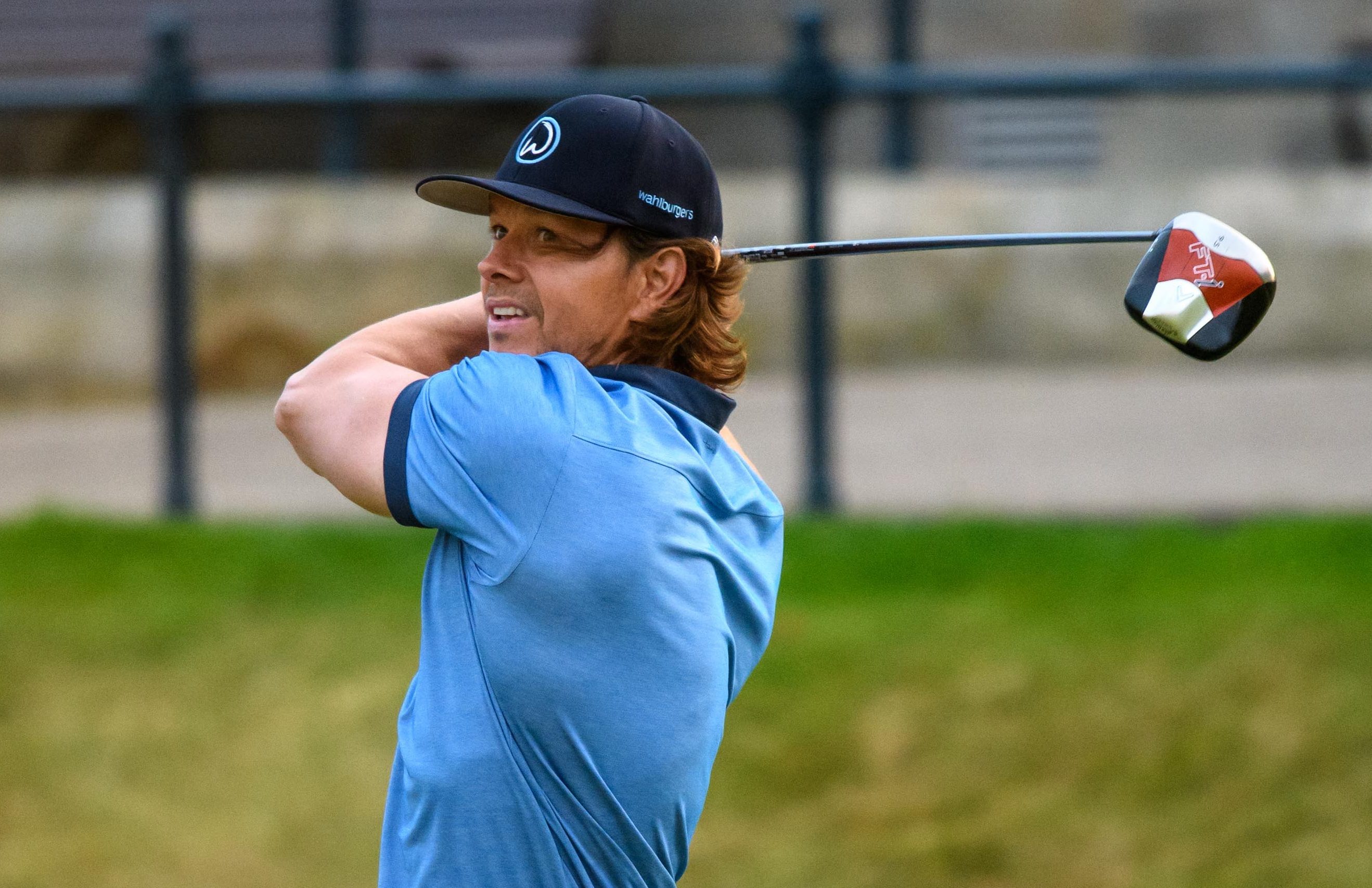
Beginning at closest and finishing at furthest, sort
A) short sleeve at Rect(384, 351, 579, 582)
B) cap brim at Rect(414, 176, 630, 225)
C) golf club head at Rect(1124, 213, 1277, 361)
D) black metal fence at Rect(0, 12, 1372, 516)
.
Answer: short sleeve at Rect(384, 351, 579, 582)
cap brim at Rect(414, 176, 630, 225)
golf club head at Rect(1124, 213, 1277, 361)
black metal fence at Rect(0, 12, 1372, 516)

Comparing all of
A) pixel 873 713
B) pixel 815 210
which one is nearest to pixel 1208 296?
pixel 873 713

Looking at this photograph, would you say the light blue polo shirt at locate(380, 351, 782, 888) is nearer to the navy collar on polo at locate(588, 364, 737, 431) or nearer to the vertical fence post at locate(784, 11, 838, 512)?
the navy collar on polo at locate(588, 364, 737, 431)

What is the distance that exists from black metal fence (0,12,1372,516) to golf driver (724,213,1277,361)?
12.1ft

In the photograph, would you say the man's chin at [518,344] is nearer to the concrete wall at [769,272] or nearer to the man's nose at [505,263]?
the man's nose at [505,263]

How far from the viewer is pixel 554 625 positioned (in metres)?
1.88

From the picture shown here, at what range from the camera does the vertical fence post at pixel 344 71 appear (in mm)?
7594

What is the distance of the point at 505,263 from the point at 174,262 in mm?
4515

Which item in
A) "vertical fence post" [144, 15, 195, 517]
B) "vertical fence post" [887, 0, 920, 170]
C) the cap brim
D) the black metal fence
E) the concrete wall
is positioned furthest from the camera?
"vertical fence post" [887, 0, 920, 170]

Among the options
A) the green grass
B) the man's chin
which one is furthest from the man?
the green grass

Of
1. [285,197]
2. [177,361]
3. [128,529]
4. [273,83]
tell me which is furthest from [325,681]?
[285,197]

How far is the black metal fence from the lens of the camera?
5.93 m

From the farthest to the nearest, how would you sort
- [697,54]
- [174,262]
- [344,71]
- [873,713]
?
1. [697,54]
2. [344,71]
3. [174,262]
4. [873,713]

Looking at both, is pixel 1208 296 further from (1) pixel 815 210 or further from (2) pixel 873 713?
(1) pixel 815 210

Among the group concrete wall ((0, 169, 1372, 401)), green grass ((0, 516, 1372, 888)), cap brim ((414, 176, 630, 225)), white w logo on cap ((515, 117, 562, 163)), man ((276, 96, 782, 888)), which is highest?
white w logo on cap ((515, 117, 562, 163))
